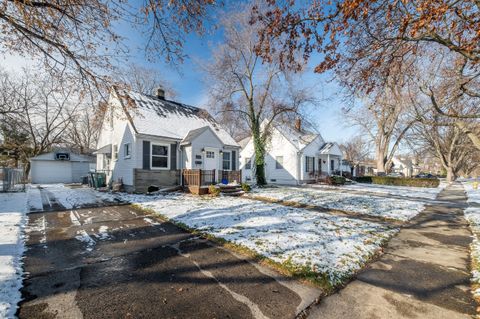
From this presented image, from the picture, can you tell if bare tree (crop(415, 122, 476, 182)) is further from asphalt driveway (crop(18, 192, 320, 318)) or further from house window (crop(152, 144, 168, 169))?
asphalt driveway (crop(18, 192, 320, 318))

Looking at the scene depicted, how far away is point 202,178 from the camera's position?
12.7 m

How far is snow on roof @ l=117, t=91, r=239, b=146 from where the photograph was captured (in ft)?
43.0

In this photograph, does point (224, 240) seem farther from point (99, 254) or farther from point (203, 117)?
point (203, 117)

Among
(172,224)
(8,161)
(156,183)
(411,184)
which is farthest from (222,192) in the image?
(8,161)

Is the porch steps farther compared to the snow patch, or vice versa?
the porch steps

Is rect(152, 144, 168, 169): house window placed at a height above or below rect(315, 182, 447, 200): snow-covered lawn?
above

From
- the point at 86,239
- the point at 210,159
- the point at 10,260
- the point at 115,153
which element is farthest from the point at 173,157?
the point at 10,260

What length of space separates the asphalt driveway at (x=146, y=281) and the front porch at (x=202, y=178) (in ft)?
21.9

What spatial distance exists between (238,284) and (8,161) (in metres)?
40.6

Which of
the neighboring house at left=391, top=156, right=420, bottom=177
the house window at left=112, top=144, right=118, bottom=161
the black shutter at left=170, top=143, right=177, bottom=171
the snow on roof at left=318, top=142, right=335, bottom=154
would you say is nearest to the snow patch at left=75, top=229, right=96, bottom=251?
the black shutter at left=170, top=143, right=177, bottom=171

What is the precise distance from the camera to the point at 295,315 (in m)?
2.52

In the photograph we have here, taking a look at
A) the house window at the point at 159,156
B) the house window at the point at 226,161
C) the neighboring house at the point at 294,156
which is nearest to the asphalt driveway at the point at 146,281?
the house window at the point at 159,156

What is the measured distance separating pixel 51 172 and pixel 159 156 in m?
18.9

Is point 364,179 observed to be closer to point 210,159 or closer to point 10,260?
point 210,159
